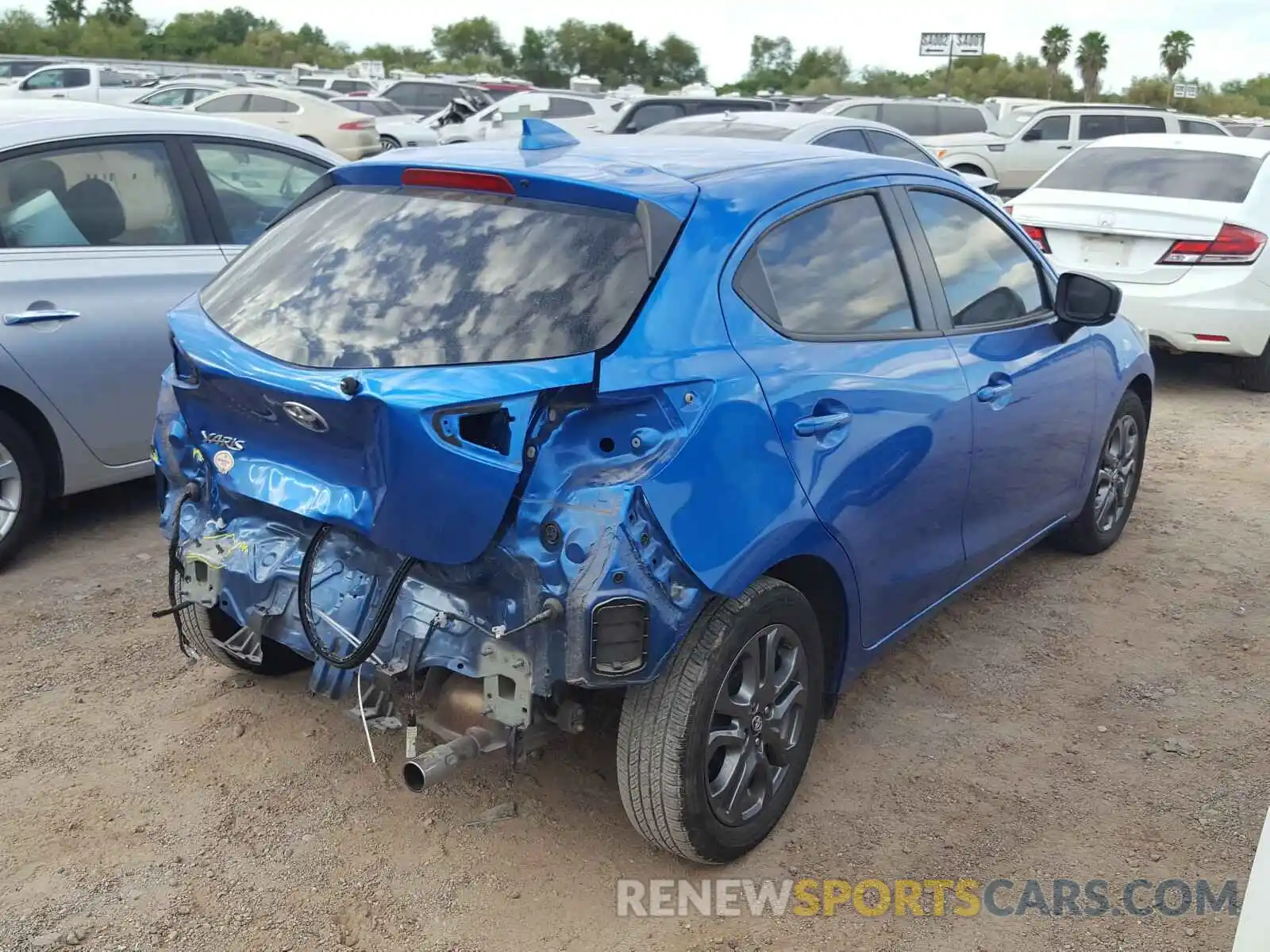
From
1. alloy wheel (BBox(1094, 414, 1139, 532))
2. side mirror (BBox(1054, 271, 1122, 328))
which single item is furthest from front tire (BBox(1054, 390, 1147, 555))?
side mirror (BBox(1054, 271, 1122, 328))

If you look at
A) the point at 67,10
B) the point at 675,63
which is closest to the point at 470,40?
the point at 675,63

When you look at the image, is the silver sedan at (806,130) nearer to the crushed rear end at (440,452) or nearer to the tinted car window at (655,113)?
the tinted car window at (655,113)

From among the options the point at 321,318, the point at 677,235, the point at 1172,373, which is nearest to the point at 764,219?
the point at 677,235

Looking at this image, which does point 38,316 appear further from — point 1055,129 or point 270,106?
point 1055,129

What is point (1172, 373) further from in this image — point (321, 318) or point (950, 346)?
point (321, 318)

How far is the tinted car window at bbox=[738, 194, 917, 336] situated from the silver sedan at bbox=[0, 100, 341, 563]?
2.88m

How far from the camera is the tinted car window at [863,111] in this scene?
17281 millimetres

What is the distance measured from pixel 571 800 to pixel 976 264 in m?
2.17

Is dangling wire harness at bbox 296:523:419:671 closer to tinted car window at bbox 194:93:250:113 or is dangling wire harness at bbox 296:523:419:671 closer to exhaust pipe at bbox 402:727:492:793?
exhaust pipe at bbox 402:727:492:793

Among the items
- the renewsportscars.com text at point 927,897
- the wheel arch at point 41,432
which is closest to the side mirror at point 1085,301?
the renewsportscars.com text at point 927,897

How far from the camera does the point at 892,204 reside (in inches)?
145

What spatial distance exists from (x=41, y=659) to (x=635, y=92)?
32.9 meters

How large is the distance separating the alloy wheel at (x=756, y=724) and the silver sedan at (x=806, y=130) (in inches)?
285

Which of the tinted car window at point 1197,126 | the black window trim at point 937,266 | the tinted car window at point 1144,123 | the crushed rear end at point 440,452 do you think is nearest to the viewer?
the crushed rear end at point 440,452
